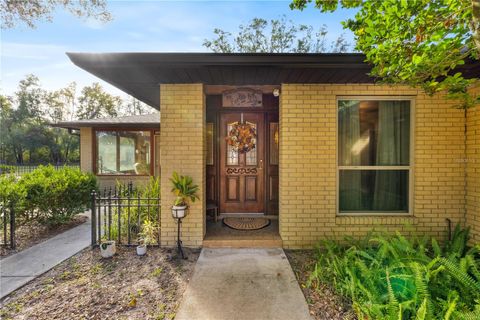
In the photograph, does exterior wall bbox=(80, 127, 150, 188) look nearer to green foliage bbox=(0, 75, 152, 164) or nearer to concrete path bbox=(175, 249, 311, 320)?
concrete path bbox=(175, 249, 311, 320)

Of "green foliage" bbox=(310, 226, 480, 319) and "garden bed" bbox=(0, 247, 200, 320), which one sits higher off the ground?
"green foliage" bbox=(310, 226, 480, 319)

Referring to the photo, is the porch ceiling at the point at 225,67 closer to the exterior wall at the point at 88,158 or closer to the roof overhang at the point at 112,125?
the roof overhang at the point at 112,125

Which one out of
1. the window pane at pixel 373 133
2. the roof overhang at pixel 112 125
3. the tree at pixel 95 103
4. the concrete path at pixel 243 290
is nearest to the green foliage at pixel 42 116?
the tree at pixel 95 103

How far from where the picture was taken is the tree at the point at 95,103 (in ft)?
94.3

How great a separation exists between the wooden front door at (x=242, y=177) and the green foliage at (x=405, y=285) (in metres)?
2.34

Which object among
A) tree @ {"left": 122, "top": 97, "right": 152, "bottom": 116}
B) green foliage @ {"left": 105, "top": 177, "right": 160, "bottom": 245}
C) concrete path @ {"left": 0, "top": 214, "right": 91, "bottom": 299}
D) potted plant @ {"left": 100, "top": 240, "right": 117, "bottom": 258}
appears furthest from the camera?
tree @ {"left": 122, "top": 97, "right": 152, "bottom": 116}

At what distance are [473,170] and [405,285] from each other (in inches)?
105

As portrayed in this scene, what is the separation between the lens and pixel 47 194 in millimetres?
4203

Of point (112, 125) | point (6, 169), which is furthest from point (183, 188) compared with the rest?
point (112, 125)

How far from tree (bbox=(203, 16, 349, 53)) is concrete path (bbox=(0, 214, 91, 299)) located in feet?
49.6

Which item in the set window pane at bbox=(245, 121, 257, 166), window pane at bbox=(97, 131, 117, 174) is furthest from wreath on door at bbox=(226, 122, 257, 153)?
window pane at bbox=(97, 131, 117, 174)

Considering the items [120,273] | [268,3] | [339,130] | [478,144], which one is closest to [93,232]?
[120,273]

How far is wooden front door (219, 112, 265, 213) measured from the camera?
15.9 feet

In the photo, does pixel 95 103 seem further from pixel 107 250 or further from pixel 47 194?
pixel 107 250
